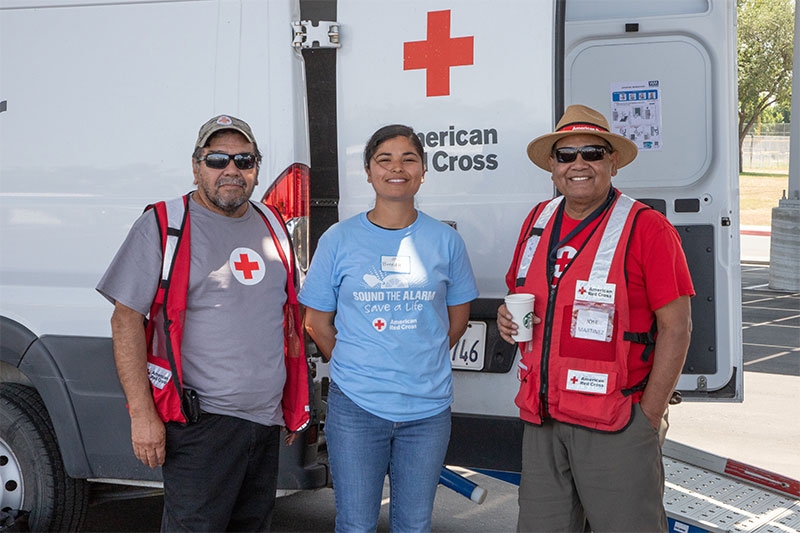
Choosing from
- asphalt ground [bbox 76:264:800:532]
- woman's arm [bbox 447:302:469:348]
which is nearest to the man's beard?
woman's arm [bbox 447:302:469:348]

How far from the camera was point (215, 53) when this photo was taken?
338 cm

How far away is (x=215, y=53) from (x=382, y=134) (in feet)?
2.68

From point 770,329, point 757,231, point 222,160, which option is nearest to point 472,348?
point 222,160

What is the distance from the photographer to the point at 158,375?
2.78m

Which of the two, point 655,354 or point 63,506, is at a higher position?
point 655,354

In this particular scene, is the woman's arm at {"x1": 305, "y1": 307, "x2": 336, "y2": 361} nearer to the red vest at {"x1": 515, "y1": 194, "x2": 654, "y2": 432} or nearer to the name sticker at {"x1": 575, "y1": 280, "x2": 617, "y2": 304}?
the red vest at {"x1": 515, "y1": 194, "x2": 654, "y2": 432}

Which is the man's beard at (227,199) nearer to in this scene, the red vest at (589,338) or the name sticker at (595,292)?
the red vest at (589,338)

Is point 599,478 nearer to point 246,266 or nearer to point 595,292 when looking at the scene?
point 595,292

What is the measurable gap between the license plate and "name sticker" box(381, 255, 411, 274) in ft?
2.18

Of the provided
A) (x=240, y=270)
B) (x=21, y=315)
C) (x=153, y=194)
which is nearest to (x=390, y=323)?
(x=240, y=270)

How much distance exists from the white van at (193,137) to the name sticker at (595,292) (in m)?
0.67

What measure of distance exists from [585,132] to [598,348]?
0.67 m

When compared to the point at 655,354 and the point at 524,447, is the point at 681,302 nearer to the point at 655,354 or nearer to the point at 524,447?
the point at 655,354

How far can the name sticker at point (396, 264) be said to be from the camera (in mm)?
2887
